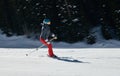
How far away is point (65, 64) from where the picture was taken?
12.2m

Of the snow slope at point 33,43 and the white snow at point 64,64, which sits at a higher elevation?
the snow slope at point 33,43

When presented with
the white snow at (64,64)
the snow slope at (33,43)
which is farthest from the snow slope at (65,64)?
the snow slope at (33,43)

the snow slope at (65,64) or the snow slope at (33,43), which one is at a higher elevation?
the snow slope at (33,43)

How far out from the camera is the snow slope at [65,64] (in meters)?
10.6

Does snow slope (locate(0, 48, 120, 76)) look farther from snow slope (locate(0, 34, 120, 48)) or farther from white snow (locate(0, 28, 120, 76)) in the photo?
snow slope (locate(0, 34, 120, 48))

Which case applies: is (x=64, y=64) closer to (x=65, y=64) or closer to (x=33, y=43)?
(x=65, y=64)

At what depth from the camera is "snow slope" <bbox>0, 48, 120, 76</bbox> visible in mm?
10570

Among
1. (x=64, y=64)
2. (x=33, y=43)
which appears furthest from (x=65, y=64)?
(x=33, y=43)

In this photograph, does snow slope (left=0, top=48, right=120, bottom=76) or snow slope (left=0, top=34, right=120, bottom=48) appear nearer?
snow slope (left=0, top=48, right=120, bottom=76)

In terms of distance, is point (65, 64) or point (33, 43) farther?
point (33, 43)

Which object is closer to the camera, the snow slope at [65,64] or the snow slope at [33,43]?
the snow slope at [65,64]

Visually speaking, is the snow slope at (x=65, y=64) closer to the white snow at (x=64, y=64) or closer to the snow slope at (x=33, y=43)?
the white snow at (x=64, y=64)

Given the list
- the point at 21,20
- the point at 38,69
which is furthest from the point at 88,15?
the point at 38,69

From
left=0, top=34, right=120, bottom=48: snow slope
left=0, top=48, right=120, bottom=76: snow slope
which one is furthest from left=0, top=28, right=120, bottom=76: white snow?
left=0, top=34, right=120, bottom=48: snow slope
